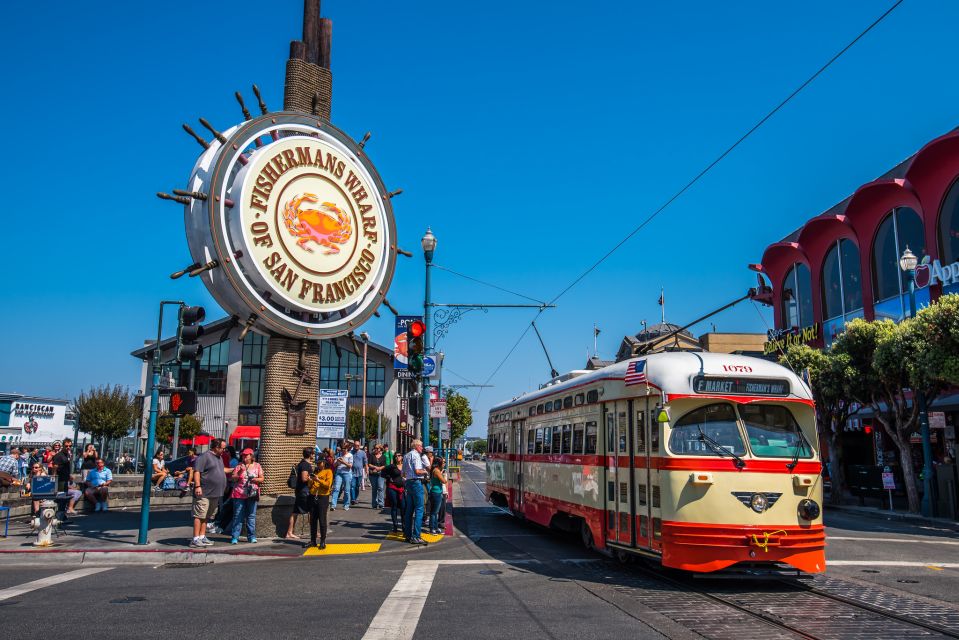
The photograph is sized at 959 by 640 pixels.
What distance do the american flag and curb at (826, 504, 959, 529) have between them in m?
12.7

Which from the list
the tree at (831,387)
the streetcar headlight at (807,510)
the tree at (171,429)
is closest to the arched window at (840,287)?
the tree at (831,387)

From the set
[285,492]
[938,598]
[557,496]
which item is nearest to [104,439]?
[285,492]

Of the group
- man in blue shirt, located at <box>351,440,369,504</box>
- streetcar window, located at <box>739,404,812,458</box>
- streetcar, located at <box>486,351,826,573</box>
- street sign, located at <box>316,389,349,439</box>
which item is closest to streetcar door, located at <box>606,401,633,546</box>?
streetcar, located at <box>486,351,826,573</box>

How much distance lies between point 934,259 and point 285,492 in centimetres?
2317

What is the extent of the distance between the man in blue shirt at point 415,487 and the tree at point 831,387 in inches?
514

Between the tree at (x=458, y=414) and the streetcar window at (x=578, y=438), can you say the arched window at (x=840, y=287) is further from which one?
the tree at (x=458, y=414)

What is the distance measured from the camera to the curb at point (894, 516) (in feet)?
62.0

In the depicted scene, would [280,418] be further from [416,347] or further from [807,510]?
[807,510]

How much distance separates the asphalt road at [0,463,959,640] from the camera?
7270mm

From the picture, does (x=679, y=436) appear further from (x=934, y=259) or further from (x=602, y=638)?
(x=934, y=259)

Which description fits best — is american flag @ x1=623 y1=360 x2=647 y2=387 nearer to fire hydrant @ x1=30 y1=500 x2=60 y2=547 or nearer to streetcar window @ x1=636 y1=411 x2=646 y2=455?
streetcar window @ x1=636 y1=411 x2=646 y2=455

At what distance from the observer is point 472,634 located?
7020 mm

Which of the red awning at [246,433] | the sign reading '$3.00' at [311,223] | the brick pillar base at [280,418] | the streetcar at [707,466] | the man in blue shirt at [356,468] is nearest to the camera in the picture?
the streetcar at [707,466]

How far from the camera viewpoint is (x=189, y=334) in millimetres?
12648
